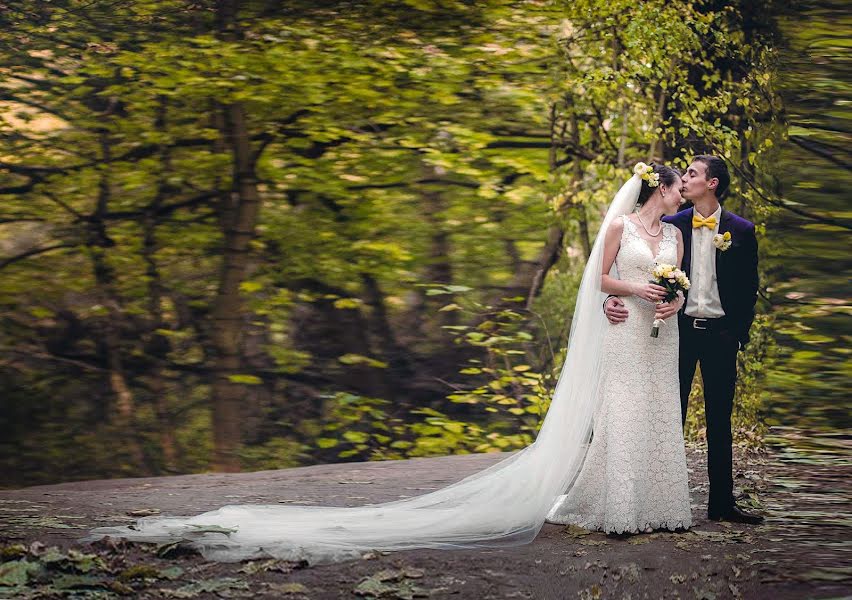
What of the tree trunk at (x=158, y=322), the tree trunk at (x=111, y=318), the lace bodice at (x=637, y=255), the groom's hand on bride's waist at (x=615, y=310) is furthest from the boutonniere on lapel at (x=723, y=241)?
the tree trunk at (x=111, y=318)

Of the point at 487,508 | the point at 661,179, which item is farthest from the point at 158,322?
the point at 661,179

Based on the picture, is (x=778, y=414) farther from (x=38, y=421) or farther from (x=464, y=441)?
(x=38, y=421)

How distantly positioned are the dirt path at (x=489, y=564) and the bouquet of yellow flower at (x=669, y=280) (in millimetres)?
1135

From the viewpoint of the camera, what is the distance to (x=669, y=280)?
482 cm

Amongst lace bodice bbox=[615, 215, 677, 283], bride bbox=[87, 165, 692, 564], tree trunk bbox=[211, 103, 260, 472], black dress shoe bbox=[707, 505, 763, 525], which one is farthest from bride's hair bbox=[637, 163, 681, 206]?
tree trunk bbox=[211, 103, 260, 472]

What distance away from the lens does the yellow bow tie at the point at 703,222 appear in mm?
4992

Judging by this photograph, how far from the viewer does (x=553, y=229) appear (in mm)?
8133

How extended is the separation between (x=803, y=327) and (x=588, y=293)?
9.04ft

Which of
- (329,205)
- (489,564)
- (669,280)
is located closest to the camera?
(489,564)

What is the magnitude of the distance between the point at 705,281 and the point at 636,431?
0.88 meters

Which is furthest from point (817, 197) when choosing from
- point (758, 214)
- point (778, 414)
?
point (778, 414)

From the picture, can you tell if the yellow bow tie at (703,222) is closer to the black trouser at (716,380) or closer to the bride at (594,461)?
the bride at (594,461)

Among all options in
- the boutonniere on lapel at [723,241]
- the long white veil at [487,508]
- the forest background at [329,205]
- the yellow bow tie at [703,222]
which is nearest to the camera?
the long white veil at [487,508]

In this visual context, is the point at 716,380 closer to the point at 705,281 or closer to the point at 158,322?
the point at 705,281
